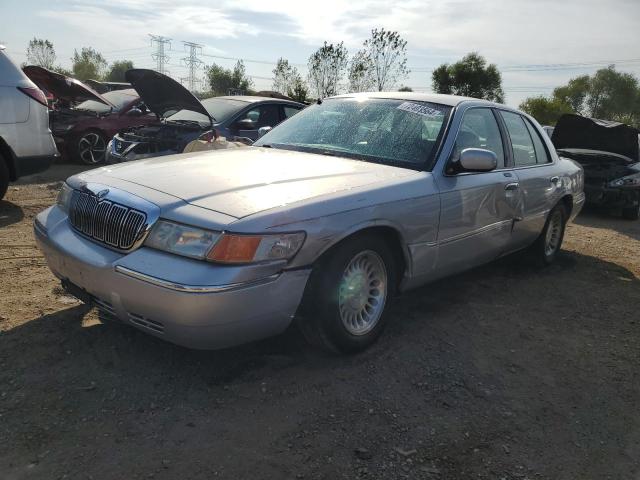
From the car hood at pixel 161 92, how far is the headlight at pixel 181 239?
4249 mm

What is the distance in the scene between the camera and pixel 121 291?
278cm

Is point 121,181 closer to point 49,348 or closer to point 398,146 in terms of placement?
point 49,348

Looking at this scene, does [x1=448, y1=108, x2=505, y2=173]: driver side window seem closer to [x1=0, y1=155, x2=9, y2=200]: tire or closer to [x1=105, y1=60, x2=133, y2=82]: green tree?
[x1=0, y1=155, x2=9, y2=200]: tire

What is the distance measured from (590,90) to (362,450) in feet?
271

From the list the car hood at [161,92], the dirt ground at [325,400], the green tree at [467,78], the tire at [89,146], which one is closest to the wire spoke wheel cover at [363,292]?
the dirt ground at [325,400]

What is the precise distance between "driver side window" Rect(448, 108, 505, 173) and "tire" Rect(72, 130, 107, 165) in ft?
27.0

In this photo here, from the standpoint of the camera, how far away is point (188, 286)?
258cm

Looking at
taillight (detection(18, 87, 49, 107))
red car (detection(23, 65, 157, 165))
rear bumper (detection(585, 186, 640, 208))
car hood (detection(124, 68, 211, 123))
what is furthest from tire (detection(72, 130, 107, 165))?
rear bumper (detection(585, 186, 640, 208))

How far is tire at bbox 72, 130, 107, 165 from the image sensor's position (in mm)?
10688

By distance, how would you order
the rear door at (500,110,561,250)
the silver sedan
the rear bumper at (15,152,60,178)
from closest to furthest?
1. the silver sedan
2. the rear door at (500,110,561,250)
3. the rear bumper at (15,152,60,178)

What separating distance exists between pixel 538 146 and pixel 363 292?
9.67 feet

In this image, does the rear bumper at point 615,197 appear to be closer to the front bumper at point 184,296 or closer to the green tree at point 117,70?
the front bumper at point 184,296

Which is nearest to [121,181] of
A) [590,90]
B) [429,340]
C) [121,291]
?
[121,291]

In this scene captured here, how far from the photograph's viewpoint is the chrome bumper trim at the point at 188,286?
8.46ft
